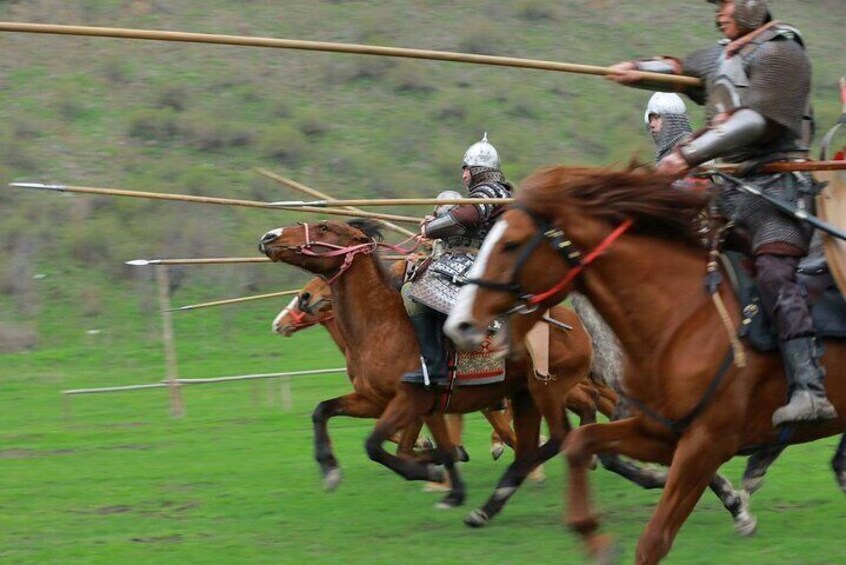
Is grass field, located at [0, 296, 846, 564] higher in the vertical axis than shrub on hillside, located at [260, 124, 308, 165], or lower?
higher

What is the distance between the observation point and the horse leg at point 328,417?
11.2m

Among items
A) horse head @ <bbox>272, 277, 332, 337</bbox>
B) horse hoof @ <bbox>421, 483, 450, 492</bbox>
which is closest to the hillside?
horse head @ <bbox>272, 277, 332, 337</bbox>

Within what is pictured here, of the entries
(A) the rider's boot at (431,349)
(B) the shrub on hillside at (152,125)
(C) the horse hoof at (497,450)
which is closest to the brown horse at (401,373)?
(A) the rider's boot at (431,349)

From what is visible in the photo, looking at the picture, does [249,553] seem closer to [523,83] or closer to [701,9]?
[523,83]

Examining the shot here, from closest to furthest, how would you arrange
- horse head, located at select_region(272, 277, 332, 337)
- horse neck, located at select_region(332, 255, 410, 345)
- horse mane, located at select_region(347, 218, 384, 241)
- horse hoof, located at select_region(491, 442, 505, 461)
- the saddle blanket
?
1. the saddle blanket
2. horse neck, located at select_region(332, 255, 410, 345)
3. horse mane, located at select_region(347, 218, 384, 241)
4. horse hoof, located at select_region(491, 442, 505, 461)
5. horse head, located at select_region(272, 277, 332, 337)

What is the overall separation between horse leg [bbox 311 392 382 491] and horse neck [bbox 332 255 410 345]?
0.50 meters

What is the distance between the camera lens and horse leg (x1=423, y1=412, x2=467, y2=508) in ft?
36.4

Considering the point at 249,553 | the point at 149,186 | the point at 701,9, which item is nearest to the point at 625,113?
the point at 701,9

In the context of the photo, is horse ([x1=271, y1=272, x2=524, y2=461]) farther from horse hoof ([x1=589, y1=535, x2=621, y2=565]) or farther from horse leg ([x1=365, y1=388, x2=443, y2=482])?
horse hoof ([x1=589, y1=535, x2=621, y2=565])

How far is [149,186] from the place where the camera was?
29.9 m

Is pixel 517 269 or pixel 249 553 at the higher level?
pixel 517 269

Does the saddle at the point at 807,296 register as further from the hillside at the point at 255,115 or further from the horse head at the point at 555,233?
the hillside at the point at 255,115

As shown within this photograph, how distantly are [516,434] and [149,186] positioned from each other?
1964 cm

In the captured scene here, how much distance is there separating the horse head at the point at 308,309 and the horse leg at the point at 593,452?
6140 millimetres
